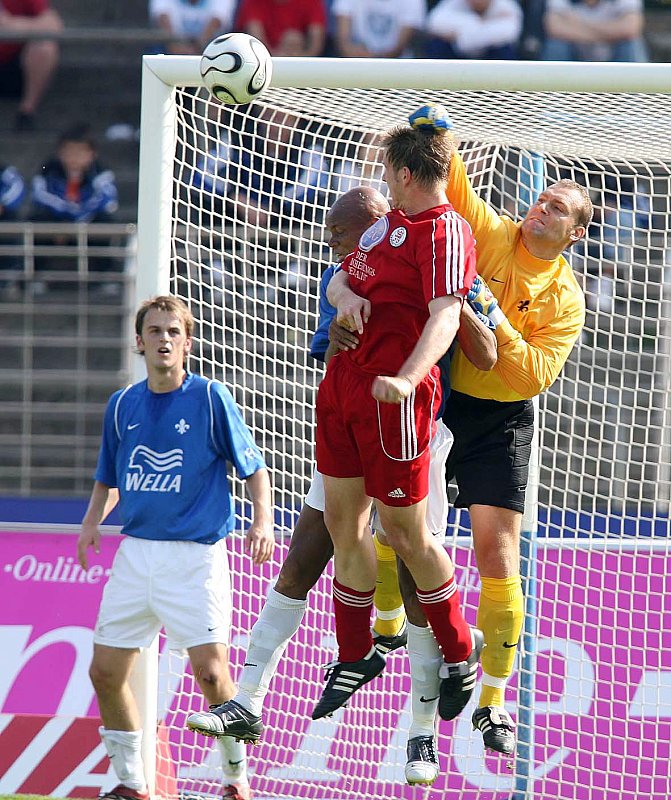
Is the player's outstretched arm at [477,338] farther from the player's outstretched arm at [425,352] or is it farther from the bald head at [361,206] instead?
the bald head at [361,206]

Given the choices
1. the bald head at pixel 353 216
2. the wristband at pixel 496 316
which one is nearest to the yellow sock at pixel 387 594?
the wristband at pixel 496 316

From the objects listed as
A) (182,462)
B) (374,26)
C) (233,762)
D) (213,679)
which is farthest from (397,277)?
(374,26)

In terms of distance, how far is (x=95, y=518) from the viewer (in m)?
5.59

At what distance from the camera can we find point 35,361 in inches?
415

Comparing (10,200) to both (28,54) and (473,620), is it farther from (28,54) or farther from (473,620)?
(473,620)

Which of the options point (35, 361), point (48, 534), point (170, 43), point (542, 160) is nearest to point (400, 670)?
point (48, 534)

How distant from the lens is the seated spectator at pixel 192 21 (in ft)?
37.0

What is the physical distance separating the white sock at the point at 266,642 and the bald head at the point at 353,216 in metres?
1.36

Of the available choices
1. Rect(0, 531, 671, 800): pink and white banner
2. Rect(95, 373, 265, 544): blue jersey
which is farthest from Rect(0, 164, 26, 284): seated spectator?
Rect(95, 373, 265, 544): blue jersey

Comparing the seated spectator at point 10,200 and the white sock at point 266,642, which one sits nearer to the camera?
the white sock at point 266,642

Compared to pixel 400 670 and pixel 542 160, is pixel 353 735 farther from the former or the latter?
pixel 542 160

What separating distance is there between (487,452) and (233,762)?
1.82 metres

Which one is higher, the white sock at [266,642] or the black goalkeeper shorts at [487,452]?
the black goalkeeper shorts at [487,452]

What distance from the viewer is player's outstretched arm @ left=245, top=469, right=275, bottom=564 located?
526cm
